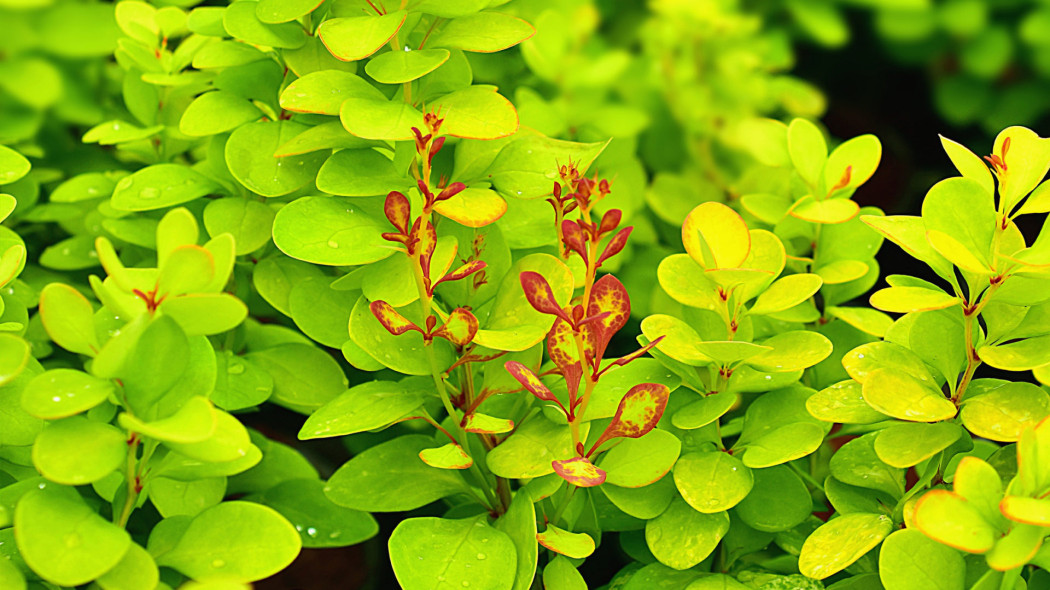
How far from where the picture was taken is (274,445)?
0.70 m

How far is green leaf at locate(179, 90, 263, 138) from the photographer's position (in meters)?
0.64

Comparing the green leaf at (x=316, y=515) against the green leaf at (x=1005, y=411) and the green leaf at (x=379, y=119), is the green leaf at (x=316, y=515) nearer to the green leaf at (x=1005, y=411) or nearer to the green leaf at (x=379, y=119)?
the green leaf at (x=379, y=119)

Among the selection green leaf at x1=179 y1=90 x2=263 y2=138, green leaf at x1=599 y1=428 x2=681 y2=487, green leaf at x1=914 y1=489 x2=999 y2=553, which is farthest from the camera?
green leaf at x1=179 y1=90 x2=263 y2=138

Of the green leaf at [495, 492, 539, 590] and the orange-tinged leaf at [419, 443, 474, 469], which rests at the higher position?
the orange-tinged leaf at [419, 443, 474, 469]

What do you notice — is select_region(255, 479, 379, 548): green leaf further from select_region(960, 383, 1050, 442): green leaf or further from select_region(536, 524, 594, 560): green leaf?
select_region(960, 383, 1050, 442): green leaf

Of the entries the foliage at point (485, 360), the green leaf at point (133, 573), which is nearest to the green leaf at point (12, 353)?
the foliage at point (485, 360)

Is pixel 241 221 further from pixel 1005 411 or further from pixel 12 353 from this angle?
pixel 1005 411

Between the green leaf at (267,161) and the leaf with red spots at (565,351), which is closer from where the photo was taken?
the leaf with red spots at (565,351)

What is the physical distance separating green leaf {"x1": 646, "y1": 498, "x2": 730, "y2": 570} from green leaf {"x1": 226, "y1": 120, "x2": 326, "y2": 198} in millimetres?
318

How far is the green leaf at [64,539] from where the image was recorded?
16.6 inches

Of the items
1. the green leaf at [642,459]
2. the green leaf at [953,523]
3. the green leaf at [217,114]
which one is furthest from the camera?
the green leaf at [217,114]

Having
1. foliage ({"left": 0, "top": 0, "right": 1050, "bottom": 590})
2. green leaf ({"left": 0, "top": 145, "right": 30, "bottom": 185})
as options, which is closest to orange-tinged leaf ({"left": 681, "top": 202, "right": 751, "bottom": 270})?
foliage ({"left": 0, "top": 0, "right": 1050, "bottom": 590})

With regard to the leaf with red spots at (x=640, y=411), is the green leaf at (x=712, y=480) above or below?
below

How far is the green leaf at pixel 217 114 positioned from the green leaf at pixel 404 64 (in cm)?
14
